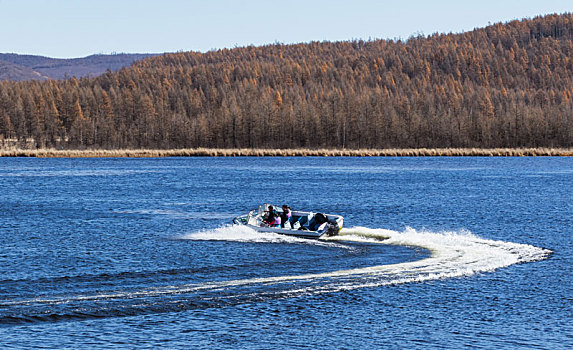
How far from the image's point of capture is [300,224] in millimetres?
40875

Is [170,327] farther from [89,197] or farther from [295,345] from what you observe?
[89,197]

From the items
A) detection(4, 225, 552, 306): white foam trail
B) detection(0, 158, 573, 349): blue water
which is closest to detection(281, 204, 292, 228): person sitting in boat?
detection(4, 225, 552, 306): white foam trail

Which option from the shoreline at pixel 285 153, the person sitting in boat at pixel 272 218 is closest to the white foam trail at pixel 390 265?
the person sitting in boat at pixel 272 218

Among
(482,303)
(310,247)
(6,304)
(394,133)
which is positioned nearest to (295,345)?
(482,303)

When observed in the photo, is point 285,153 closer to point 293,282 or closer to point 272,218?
point 272,218

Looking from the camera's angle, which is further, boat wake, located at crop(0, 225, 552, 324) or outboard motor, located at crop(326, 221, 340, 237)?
outboard motor, located at crop(326, 221, 340, 237)

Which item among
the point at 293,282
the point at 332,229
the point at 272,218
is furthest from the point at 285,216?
the point at 293,282

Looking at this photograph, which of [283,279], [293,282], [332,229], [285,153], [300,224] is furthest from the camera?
[285,153]

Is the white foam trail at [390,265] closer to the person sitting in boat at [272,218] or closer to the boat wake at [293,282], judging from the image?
the boat wake at [293,282]

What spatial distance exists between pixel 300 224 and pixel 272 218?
1.63 meters

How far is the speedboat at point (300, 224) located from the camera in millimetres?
39656

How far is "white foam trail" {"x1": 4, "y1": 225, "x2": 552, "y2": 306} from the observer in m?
27.6

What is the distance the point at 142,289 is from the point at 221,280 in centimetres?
328

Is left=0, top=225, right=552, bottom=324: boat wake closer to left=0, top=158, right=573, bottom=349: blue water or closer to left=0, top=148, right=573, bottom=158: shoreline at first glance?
left=0, top=158, right=573, bottom=349: blue water
